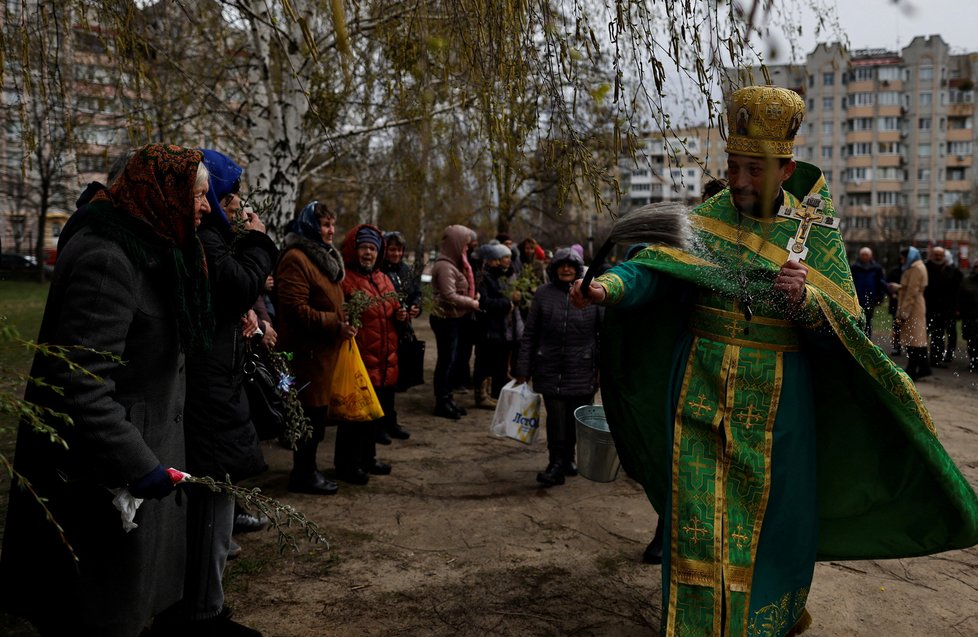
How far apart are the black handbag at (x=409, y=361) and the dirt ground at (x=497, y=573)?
157cm

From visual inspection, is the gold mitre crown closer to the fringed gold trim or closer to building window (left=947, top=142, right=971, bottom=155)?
the fringed gold trim

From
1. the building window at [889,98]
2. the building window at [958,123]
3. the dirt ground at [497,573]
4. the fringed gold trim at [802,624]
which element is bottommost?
the dirt ground at [497,573]

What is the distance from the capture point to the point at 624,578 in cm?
397

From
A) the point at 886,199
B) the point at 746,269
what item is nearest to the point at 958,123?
the point at 886,199

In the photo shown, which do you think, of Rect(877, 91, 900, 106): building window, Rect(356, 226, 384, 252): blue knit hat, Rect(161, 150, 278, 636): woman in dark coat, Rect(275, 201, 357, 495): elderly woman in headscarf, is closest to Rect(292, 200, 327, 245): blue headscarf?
Rect(275, 201, 357, 495): elderly woman in headscarf

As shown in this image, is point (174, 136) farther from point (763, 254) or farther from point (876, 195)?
point (876, 195)

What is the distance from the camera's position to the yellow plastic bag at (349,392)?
514cm

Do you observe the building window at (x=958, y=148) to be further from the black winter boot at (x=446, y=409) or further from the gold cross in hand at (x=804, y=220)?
the gold cross in hand at (x=804, y=220)

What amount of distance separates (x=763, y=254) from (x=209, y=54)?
10.7 metres

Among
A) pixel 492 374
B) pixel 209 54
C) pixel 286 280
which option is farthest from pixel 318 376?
pixel 209 54

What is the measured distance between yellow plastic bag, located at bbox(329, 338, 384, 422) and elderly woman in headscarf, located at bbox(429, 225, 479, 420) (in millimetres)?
2299

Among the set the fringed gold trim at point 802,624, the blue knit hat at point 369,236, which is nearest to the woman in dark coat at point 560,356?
the blue knit hat at point 369,236

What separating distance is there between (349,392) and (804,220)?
3261mm

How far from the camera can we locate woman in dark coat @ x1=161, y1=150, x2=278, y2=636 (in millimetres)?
2873
